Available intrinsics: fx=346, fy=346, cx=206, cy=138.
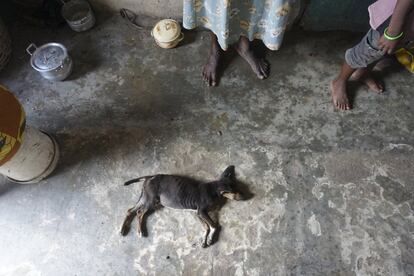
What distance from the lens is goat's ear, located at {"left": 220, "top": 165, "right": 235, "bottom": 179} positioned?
7.13 feet

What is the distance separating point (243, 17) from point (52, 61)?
146cm

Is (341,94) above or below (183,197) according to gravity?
above

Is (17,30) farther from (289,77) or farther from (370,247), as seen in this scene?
(370,247)

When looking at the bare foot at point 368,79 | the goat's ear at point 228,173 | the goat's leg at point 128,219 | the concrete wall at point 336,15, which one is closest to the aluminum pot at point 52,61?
the goat's leg at point 128,219

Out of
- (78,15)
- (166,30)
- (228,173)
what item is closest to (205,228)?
(228,173)

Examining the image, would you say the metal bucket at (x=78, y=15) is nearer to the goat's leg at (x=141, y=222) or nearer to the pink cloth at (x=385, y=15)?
the goat's leg at (x=141, y=222)

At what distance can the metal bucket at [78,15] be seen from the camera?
9.03 ft

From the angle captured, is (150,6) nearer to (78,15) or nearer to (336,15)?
(78,15)

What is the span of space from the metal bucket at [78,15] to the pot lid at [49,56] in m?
0.27

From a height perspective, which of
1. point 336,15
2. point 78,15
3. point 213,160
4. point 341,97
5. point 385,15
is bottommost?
point 213,160

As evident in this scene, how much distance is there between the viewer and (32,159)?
6.99 feet

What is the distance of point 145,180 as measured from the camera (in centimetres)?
216

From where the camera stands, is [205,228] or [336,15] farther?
[336,15]

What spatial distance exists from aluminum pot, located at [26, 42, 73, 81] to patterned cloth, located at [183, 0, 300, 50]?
1036mm
